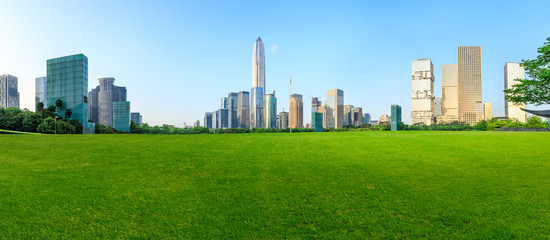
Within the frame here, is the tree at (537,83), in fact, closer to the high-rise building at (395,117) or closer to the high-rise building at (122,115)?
the high-rise building at (395,117)

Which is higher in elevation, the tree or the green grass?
the tree

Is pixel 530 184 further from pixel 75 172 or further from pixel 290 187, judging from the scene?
pixel 75 172

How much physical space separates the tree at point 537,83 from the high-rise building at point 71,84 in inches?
2290

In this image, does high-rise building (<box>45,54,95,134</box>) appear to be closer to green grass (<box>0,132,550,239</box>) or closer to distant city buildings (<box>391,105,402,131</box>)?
green grass (<box>0,132,550,239</box>)

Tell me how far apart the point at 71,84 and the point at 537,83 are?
2404 inches

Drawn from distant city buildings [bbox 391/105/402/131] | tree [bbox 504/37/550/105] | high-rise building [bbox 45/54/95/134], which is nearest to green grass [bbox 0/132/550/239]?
tree [bbox 504/37/550/105]

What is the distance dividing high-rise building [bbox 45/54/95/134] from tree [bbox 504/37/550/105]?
191 feet

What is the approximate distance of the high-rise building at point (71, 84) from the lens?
46.0m

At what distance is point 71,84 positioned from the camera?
1820 inches

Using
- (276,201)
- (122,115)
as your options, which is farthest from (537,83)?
(122,115)

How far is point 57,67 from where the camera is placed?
47438mm

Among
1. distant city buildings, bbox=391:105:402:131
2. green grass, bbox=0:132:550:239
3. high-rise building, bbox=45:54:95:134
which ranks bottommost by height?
green grass, bbox=0:132:550:239

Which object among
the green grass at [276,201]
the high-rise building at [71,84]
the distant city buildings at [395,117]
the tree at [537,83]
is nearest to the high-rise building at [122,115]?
the high-rise building at [71,84]

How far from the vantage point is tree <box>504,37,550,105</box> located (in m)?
17.2
